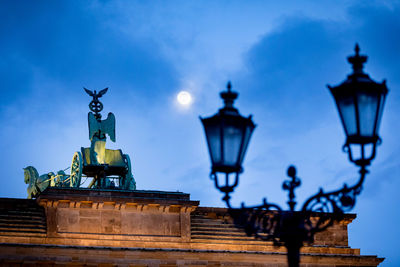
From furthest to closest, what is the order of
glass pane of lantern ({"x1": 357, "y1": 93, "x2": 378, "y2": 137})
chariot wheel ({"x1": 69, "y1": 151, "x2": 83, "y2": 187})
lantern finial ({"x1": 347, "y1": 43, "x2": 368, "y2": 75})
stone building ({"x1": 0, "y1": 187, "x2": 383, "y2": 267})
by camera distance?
chariot wheel ({"x1": 69, "y1": 151, "x2": 83, "y2": 187}) < stone building ({"x1": 0, "y1": 187, "x2": 383, "y2": 267}) < lantern finial ({"x1": 347, "y1": 43, "x2": 368, "y2": 75}) < glass pane of lantern ({"x1": 357, "y1": 93, "x2": 378, "y2": 137})

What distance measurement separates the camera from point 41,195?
3688 centimetres

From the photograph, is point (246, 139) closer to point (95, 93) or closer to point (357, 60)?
point (357, 60)

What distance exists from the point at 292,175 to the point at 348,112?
6.35 feet

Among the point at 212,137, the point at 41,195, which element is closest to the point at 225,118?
the point at 212,137

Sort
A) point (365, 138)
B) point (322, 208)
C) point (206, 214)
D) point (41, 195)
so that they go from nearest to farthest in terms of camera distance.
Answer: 1. point (365, 138)
2. point (322, 208)
3. point (41, 195)
4. point (206, 214)

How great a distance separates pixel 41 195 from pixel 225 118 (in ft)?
87.2

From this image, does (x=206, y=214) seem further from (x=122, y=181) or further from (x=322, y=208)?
(x=322, y=208)

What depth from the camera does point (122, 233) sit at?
124ft

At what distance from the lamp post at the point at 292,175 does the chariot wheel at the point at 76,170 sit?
1098 inches

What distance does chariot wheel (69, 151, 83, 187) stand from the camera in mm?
39656

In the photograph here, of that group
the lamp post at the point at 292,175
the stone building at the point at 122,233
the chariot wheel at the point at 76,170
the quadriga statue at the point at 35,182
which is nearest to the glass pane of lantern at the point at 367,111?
the lamp post at the point at 292,175

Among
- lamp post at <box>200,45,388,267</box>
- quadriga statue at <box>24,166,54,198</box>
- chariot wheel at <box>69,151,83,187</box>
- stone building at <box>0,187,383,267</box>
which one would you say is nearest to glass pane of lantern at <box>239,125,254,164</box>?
lamp post at <box>200,45,388,267</box>

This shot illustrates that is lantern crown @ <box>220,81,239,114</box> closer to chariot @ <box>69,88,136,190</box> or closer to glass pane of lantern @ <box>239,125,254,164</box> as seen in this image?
glass pane of lantern @ <box>239,125,254,164</box>

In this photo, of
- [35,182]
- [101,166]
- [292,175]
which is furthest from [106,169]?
[292,175]
